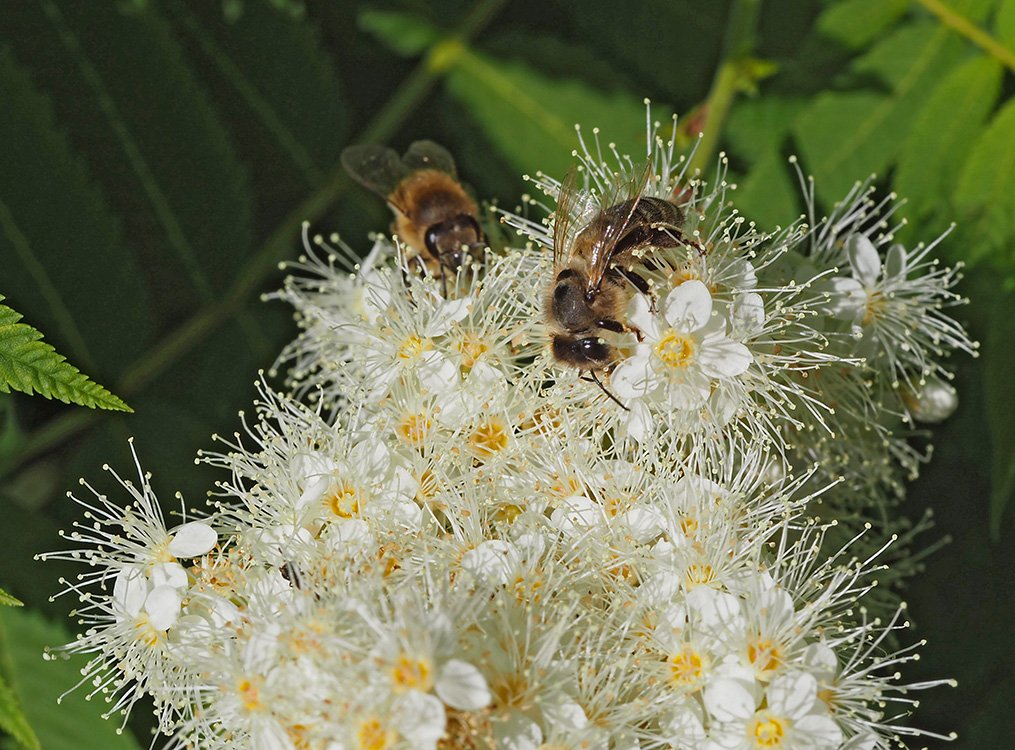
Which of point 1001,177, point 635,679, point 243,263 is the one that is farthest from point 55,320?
point 1001,177

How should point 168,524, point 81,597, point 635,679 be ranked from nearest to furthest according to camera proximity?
point 635,679
point 81,597
point 168,524

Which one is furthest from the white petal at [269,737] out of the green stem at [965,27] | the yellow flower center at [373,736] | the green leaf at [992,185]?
the green stem at [965,27]

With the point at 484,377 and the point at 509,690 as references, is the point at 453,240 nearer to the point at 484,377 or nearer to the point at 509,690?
the point at 484,377

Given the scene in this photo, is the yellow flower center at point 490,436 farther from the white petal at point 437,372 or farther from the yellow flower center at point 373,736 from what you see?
the yellow flower center at point 373,736

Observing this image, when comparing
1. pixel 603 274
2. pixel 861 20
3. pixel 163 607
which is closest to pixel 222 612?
pixel 163 607

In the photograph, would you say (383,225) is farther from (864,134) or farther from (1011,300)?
(1011,300)
